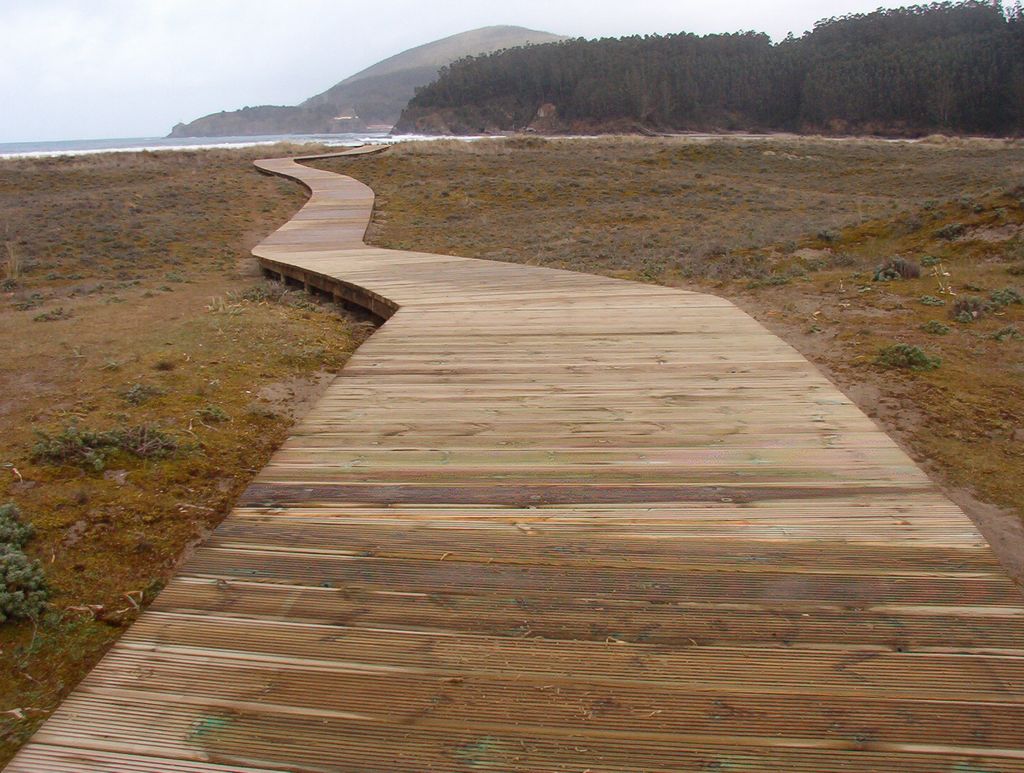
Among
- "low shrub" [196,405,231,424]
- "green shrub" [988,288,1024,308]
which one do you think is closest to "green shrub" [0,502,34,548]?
"low shrub" [196,405,231,424]

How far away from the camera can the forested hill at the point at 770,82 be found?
183ft

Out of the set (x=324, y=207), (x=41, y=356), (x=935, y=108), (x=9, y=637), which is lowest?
(x=9, y=637)

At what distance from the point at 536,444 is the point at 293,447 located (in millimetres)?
1072

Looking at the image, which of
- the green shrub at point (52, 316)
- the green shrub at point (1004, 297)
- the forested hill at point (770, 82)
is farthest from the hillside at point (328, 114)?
the green shrub at point (1004, 297)

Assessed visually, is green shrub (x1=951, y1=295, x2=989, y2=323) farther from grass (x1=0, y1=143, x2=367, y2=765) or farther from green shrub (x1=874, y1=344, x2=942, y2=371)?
Answer: grass (x1=0, y1=143, x2=367, y2=765)

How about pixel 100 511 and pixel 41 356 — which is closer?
pixel 100 511

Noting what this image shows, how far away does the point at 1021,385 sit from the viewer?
519 centimetres

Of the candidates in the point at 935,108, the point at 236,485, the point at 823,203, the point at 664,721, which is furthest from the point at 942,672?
the point at 935,108

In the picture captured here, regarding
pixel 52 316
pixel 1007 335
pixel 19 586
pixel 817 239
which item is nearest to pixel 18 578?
pixel 19 586

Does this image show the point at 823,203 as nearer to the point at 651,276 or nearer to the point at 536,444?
the point at 651,276

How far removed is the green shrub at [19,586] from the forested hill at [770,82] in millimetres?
68166

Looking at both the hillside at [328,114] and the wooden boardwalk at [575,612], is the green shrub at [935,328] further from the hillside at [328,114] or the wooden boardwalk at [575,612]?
the hillside at [328,114]

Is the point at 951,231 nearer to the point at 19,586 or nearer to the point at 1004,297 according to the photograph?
the point at 1004,297

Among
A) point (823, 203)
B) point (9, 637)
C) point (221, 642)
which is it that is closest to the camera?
point (221, 642)
